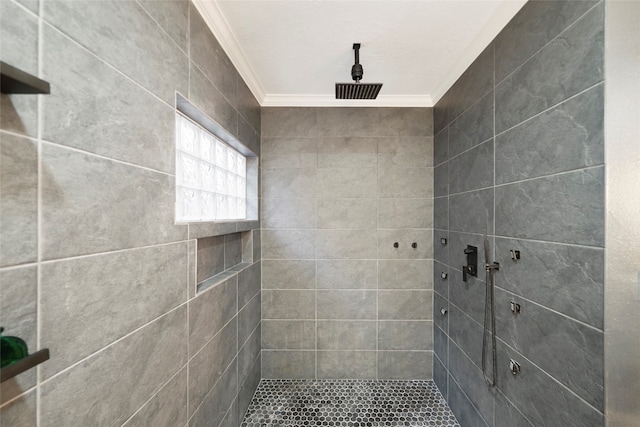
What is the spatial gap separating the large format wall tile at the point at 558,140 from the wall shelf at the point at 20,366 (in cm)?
162

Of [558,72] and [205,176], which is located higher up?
[558,72]

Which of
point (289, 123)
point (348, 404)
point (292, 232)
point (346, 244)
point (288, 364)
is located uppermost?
point (289, 123)

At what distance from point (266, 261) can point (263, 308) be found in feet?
1.46

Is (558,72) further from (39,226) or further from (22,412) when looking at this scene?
(22,412)

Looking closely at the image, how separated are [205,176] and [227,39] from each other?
0.83 m

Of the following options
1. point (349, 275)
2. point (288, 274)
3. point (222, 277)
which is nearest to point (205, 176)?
point (222, 277)

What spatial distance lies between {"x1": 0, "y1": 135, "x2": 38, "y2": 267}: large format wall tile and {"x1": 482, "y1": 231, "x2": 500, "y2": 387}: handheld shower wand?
1826 mm

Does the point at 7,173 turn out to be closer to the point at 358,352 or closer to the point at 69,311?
the point at 69,311

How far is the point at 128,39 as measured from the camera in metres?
0.80

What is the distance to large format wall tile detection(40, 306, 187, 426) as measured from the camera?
23.8 inches

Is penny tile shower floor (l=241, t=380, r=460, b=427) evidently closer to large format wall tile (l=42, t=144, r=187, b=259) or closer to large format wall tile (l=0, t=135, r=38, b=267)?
large format wall tile (l=42, t=144, r=187, b=259)

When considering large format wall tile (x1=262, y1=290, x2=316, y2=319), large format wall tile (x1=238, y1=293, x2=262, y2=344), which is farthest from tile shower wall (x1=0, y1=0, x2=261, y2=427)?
large format wall tile (x1=262, y1=290, x2=316, y2=319)

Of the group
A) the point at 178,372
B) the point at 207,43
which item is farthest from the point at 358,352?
the point at 207,43

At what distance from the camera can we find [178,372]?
1.06m
